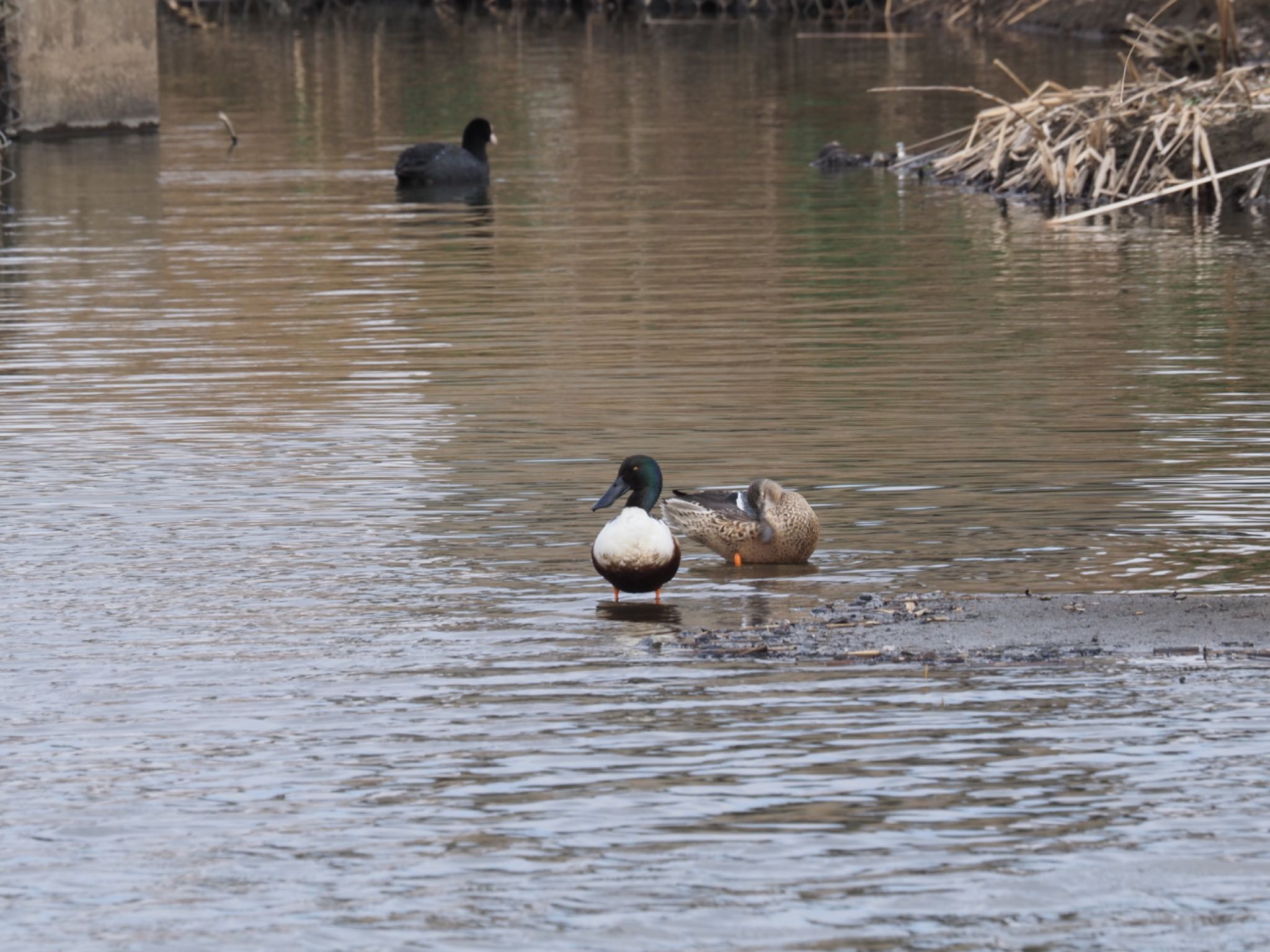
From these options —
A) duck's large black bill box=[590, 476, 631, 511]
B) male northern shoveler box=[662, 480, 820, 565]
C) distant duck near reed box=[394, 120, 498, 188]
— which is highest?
distant duck near reed box=[394, 120, 498, 188]

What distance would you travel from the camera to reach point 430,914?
620cm

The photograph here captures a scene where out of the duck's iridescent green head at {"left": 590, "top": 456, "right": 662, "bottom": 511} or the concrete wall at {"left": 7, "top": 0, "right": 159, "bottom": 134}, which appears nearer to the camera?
the duck's iridescent green head at {"left": 590, "top": 456, "right": 662, "bottom": 511}

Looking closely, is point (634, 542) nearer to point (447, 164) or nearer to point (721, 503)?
point (721, 503)

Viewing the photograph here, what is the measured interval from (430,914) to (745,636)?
2.91 meters

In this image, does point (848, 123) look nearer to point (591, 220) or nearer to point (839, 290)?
point (591, 220)

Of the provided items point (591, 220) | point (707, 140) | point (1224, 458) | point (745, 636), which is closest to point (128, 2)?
point (707, 140)

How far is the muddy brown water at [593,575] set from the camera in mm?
6402

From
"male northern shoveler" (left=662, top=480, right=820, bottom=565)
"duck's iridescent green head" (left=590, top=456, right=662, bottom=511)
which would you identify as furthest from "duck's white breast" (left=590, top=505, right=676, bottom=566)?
"male northern shoveler" (left=662, top=480, right=820, bottom=565)

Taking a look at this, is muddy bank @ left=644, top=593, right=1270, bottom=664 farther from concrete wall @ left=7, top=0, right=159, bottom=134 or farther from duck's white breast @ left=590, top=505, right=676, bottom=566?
concrete wall @ left=7, top=0, right=159, bottom=134

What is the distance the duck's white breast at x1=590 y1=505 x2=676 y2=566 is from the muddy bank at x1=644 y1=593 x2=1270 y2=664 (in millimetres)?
416

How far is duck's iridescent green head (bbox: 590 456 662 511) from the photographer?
980 cm

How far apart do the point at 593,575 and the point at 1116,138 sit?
15580mm

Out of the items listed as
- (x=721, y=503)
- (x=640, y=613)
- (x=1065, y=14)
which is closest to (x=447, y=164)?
(x=721, y=503)

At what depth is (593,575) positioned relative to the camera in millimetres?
10047
